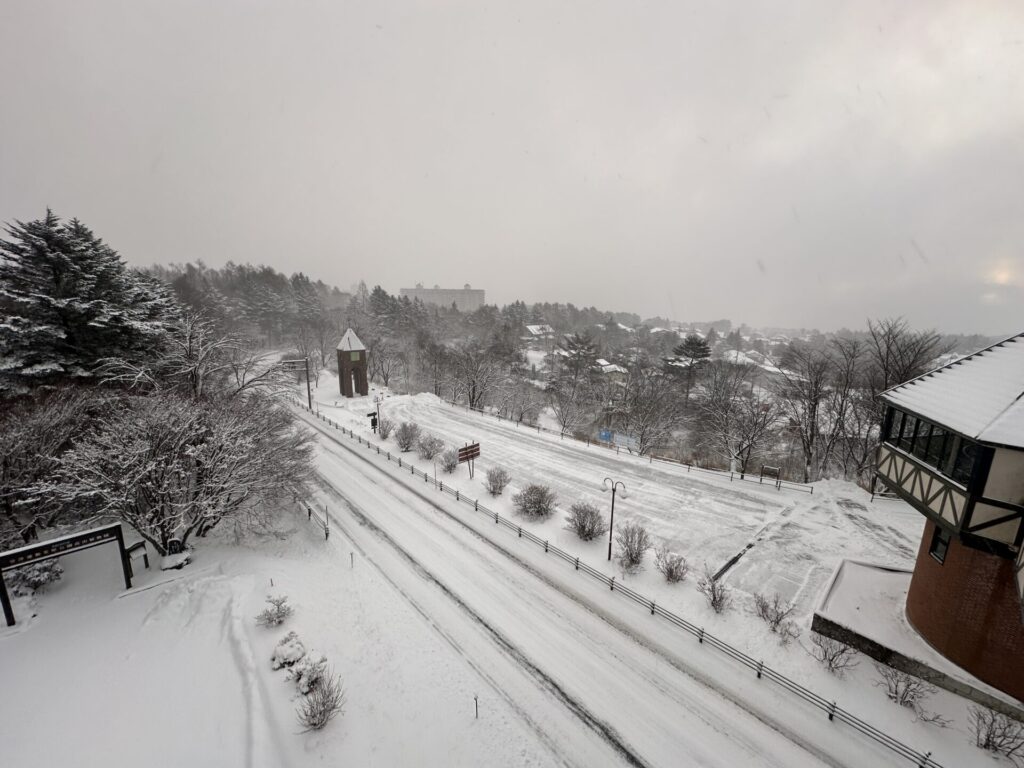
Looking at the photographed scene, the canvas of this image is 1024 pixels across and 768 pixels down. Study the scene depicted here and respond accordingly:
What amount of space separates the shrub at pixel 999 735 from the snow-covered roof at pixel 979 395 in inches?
229

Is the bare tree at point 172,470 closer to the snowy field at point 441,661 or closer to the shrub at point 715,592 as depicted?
the snowy field at point 441,661

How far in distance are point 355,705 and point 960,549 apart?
50.2 ft

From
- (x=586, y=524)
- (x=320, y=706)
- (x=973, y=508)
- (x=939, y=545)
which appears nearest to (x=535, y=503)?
(x=586, y=524)

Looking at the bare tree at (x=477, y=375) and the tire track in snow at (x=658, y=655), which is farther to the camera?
the bare tree at (x=477, y=375)

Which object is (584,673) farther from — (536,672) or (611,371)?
(611,371)

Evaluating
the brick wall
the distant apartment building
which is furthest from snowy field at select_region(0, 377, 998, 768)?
Answer: the distant apartment building

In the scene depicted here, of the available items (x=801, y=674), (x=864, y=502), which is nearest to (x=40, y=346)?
(x=801, y=674)

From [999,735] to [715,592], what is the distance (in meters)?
5.64

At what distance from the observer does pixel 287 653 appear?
32.2 feet

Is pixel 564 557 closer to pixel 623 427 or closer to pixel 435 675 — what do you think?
pixel 435 675

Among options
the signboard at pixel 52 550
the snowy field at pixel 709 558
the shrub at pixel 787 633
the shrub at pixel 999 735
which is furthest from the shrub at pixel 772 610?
the signboard at pixel 52 550

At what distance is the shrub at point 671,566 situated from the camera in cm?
1338

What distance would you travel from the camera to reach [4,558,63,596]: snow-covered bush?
36.9ft

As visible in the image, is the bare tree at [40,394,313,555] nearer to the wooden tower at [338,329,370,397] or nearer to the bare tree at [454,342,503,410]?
the wooden tower at [338,329,370,397]
